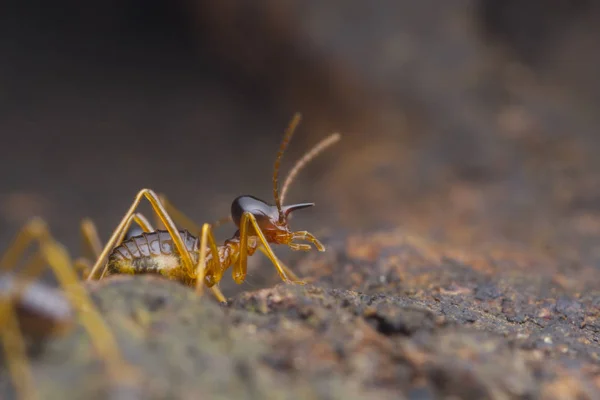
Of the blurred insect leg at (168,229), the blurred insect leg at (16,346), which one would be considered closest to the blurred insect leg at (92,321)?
the blurred insect leg at (16,346)

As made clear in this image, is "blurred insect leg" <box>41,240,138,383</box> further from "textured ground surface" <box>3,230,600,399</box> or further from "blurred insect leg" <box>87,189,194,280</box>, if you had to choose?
"blurred insect leg" <box>87,189,194,280</box>

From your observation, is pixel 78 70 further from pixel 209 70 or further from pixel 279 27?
pixel 279 27

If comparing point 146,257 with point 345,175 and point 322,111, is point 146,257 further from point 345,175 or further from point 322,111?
point 322,111

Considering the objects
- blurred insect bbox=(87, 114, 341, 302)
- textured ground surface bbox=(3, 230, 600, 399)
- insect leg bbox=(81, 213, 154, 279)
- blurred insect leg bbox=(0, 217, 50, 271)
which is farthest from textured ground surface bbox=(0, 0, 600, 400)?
insect leg bbox=(81, 213, 154, 279)

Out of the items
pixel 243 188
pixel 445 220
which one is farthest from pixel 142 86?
pixel 445 220

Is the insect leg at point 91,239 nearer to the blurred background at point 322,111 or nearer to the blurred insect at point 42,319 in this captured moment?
the blurred insect at point 42,319

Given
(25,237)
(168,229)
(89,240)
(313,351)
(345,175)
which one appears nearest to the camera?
(313,351)

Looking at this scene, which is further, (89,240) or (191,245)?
(89,240)

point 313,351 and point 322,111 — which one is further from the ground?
point 322,111

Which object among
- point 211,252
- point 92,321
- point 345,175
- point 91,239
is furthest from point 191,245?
point 345,175
